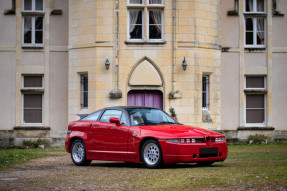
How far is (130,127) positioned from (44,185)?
12.5ft

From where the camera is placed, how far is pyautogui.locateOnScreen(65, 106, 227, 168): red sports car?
12.8 metres

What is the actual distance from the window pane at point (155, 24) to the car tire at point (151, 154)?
11060 millimetres

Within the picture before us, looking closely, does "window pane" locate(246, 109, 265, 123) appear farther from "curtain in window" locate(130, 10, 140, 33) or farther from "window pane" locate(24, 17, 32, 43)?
"window pane" locate(24, 17, 32, 43)

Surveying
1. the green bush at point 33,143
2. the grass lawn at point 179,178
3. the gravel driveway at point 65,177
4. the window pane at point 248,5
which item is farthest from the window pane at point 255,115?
the grass lawn at point 179,178

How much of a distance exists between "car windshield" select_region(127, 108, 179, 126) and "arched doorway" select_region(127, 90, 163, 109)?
361 inches

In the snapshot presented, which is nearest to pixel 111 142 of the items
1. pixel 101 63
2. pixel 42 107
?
pixel 101 63

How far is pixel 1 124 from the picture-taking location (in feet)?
84.3

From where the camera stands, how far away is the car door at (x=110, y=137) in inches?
541

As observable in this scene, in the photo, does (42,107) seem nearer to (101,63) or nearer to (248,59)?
(101,63)

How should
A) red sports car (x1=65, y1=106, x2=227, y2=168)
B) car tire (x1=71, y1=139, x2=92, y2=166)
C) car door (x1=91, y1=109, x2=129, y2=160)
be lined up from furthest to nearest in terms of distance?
car tire (x1=71, y1=139, x2=92, y2=166) → car door (x1=91, y1=109, x2=129, y2=160) → red sports car (x1=65, y1=106, x2=227, y2=168)

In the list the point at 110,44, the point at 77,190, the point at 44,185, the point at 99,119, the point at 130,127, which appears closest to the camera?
the point at 77,190

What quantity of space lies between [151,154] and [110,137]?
1.34 meters

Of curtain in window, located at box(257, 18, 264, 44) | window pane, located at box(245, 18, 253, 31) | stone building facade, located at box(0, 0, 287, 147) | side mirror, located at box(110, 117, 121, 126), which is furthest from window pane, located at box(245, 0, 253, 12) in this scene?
side mirror, located at box(110, 117, 121, 126)

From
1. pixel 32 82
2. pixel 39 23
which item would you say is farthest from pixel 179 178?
pixel 39 23
